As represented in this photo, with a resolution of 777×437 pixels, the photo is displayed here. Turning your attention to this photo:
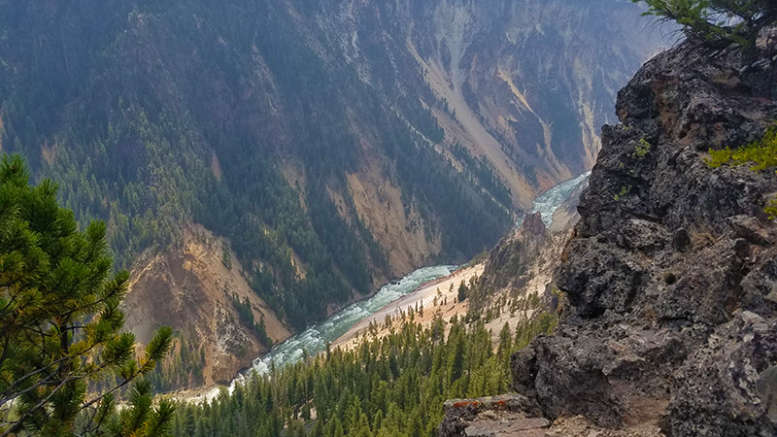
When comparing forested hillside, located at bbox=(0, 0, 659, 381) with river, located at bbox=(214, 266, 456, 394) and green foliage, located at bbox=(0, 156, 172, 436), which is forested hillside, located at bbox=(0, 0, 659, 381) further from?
green foliage, located at bbox=(0, 156, 172, 436)

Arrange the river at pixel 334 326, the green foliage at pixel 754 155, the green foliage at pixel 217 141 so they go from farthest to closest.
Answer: the green foliage at pixel 217 141, the river at pixel 334 326, the green foliage at pixel 754 155

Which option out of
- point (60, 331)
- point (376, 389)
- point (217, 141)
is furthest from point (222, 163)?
point (60, 331)

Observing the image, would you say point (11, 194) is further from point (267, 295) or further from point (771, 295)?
point (267, 295)

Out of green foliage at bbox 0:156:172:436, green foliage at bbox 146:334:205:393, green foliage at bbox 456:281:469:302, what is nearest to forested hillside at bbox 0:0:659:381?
green foliage at bbox 146:334:205:393

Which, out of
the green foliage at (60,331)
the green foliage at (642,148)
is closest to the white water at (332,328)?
the green foliage at (642,148)

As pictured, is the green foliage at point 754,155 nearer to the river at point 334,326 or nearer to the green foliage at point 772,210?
the green foliage at point 772,210

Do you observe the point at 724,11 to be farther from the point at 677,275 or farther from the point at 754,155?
the point at 677,275

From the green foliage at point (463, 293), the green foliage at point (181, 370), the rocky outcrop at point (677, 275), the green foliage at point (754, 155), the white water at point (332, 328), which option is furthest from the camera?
the white water at point (332, 328)
